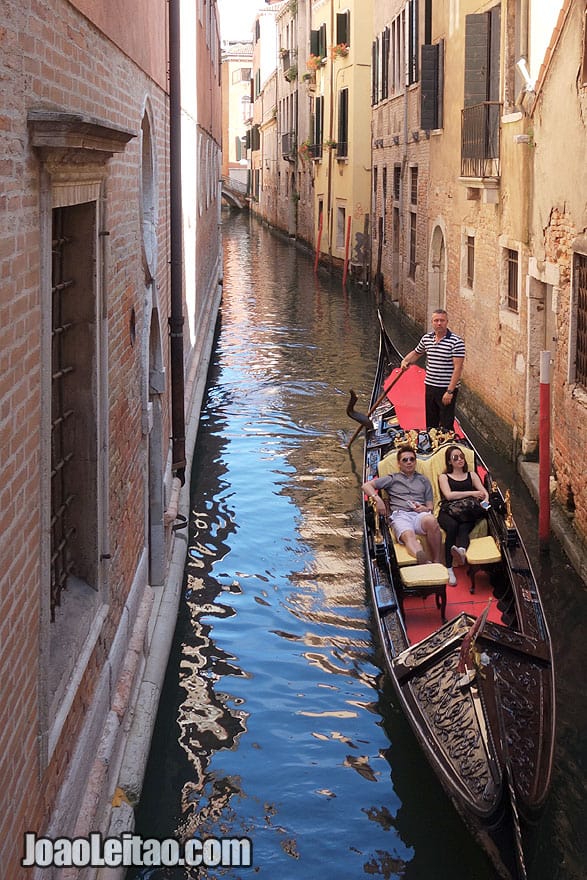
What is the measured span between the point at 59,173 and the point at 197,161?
11.6 metres

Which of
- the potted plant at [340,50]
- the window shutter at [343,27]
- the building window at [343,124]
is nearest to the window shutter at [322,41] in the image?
the potted plant at [340,50]

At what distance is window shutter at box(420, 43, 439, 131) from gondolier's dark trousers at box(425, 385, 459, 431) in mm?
6500

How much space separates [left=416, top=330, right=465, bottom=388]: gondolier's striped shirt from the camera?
9.49 meters

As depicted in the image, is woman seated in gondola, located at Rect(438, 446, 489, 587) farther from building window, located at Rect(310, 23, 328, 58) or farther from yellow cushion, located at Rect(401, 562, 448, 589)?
building window, located at Rect(310, 23, 328, 58)

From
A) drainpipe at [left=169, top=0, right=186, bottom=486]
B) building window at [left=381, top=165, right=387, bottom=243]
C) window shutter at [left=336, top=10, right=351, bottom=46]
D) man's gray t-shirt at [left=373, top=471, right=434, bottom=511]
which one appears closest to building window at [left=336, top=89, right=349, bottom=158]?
window shutter at [left=336, top=10, right=351, bottom=46]

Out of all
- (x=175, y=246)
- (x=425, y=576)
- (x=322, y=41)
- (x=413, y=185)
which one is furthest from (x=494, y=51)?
(x=322, y=41)

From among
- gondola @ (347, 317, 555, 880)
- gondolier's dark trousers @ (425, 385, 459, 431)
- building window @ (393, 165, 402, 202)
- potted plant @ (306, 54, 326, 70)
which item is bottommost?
gondola @ (347, 317, 555, 880)

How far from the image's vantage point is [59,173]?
333 centimetres

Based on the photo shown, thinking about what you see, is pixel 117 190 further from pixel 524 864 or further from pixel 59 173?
pixel 524 864

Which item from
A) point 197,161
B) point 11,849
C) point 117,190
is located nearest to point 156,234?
point 117,190

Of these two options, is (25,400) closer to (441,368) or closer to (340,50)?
(441,368)

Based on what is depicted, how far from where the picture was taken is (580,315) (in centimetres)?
816

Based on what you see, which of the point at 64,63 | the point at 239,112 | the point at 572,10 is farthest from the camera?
the point at 239,112

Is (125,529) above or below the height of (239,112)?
below
